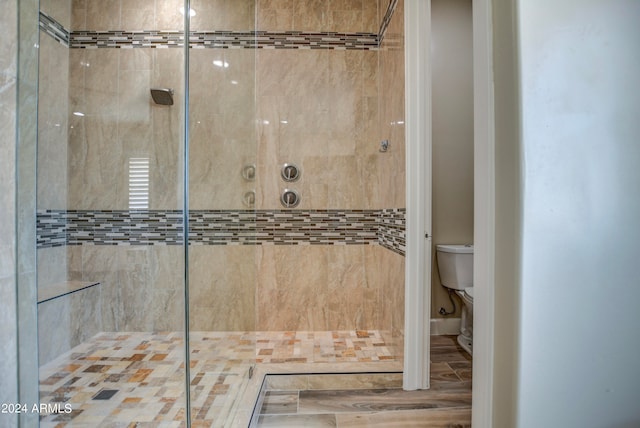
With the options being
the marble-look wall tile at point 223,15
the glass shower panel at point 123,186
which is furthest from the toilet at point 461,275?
the marble-look wall tile at point 223,15

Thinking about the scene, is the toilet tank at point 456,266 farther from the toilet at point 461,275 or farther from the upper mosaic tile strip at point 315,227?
the upper mosaic tile strip at point 315,227

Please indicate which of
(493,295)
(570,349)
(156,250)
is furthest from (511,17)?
(156,250)

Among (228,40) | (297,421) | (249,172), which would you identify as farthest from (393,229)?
(228,40)

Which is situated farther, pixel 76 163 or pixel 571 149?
pixel 76 163

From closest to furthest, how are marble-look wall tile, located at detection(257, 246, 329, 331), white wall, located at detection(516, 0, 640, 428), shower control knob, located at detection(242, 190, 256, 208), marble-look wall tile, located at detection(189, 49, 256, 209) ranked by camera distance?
white wall, located at detection(516, 0, 640, 428) < marble-look wall tile, located at detection(189, 49, 256, 209) < shower control knob, located at detection(242, 190, 256, 208) < marble-look wall tile, located at detection(257, 246, 329, 331)

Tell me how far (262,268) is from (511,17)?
2.02 meters

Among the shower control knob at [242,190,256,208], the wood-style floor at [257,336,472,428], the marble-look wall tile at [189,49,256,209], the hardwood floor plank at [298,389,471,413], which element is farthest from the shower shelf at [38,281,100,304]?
the hardwood floor plank at [298,389,471,413]

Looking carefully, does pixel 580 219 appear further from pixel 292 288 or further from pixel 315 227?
pixel 292 288

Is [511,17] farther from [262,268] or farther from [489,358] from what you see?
[262,268]

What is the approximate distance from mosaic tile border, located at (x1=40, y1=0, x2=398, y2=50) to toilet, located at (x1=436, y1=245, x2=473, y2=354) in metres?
1.68

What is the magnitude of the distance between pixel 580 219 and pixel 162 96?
2182 mm

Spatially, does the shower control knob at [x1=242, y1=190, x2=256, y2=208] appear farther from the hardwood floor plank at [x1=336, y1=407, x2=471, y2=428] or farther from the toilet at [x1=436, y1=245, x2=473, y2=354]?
the toilet at [x1=436, y1=245, x2=473, y2=354]

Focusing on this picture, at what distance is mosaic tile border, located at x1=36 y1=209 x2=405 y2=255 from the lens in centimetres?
166

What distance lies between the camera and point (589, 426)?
70 centimetres
